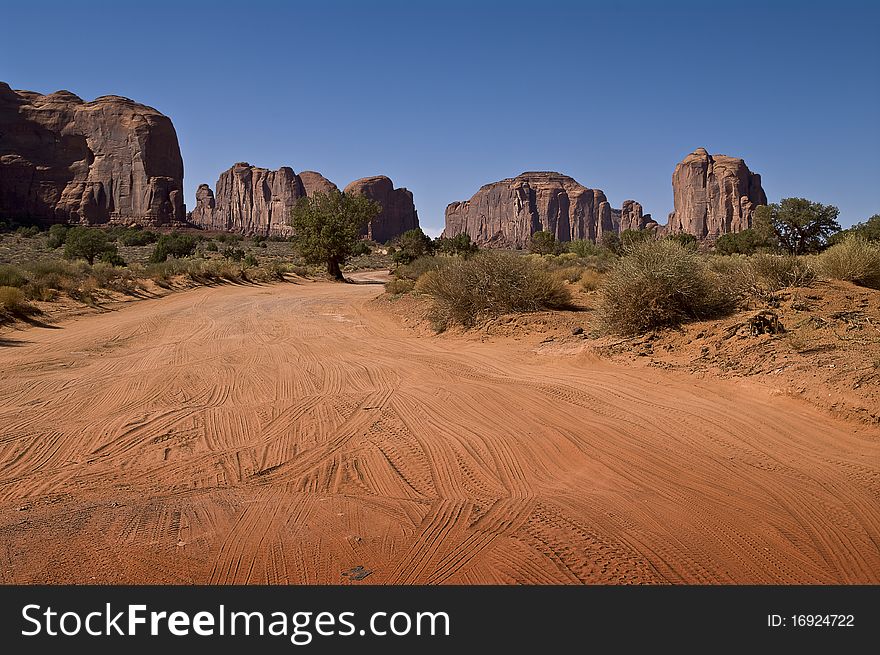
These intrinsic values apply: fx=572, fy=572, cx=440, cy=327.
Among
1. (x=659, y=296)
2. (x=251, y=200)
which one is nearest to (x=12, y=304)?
(x=659, y=296)

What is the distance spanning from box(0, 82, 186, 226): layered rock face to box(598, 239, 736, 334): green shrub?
94452 mm

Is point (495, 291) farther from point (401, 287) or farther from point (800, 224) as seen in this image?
point (800, 224)

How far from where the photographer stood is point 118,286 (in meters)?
23.3

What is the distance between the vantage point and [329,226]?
38.1 m

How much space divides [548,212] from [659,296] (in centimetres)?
16020

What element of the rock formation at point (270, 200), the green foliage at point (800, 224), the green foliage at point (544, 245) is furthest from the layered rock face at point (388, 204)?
the green foliage at point (800, 224)

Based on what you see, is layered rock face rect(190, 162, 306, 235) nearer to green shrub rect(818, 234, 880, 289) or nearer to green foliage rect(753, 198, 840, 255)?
green foliage rect(753, 198, 840, 255)

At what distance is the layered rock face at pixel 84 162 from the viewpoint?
289 ft

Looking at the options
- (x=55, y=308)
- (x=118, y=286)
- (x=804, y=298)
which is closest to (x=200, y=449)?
(x=804, y=298)

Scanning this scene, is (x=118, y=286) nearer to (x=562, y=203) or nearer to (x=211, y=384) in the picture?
(x=211, y=384)

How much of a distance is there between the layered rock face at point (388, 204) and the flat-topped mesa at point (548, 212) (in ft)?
62.8

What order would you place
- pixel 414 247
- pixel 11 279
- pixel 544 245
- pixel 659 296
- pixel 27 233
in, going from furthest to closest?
pixel 27 233 < pixel 544 245 < pixel 414 247 < pixel 11 279 < pixel 659 296

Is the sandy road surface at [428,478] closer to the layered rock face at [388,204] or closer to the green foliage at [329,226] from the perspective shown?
the green foliage at [329,226]

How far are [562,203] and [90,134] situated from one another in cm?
11747
